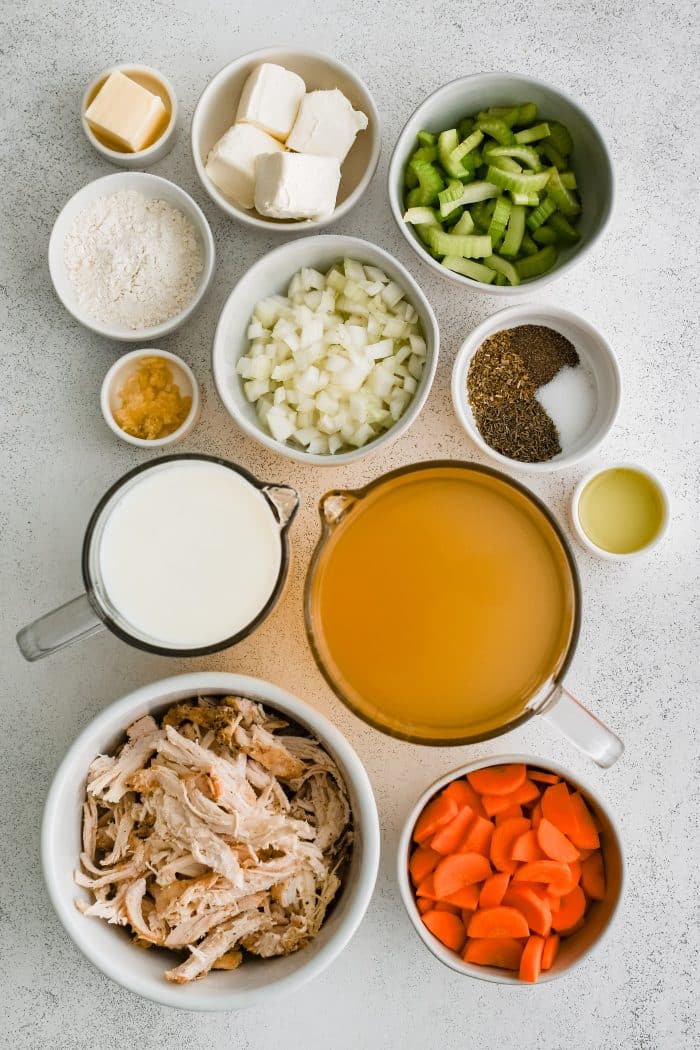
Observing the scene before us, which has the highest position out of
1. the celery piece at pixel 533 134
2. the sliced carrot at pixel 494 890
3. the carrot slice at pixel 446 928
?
the celery piece at pixel 533 134

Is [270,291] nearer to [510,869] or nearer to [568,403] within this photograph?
[568,403]

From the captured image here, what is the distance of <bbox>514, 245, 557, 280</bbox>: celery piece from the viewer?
161cm

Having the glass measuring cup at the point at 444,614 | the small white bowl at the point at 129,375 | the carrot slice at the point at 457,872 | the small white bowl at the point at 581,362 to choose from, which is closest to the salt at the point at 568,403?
the small white bowl at the point at 581,362

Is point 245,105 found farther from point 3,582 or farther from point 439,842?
point 439,842

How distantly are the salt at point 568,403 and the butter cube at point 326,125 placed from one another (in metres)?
0.60

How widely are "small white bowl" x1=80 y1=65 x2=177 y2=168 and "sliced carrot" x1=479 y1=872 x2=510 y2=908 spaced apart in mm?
1500

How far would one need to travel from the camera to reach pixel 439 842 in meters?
1.50

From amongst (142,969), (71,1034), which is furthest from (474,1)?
(71,1034)

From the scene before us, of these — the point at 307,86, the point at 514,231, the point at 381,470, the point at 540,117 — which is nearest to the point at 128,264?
the point at 307,86

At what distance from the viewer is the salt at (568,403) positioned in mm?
1651

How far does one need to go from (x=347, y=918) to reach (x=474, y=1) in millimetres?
1772

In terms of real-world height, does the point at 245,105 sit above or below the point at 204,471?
above

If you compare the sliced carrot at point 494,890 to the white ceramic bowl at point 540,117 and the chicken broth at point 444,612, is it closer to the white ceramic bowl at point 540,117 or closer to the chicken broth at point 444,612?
the chicken broth at point 444,612

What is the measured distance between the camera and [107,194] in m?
1.61
